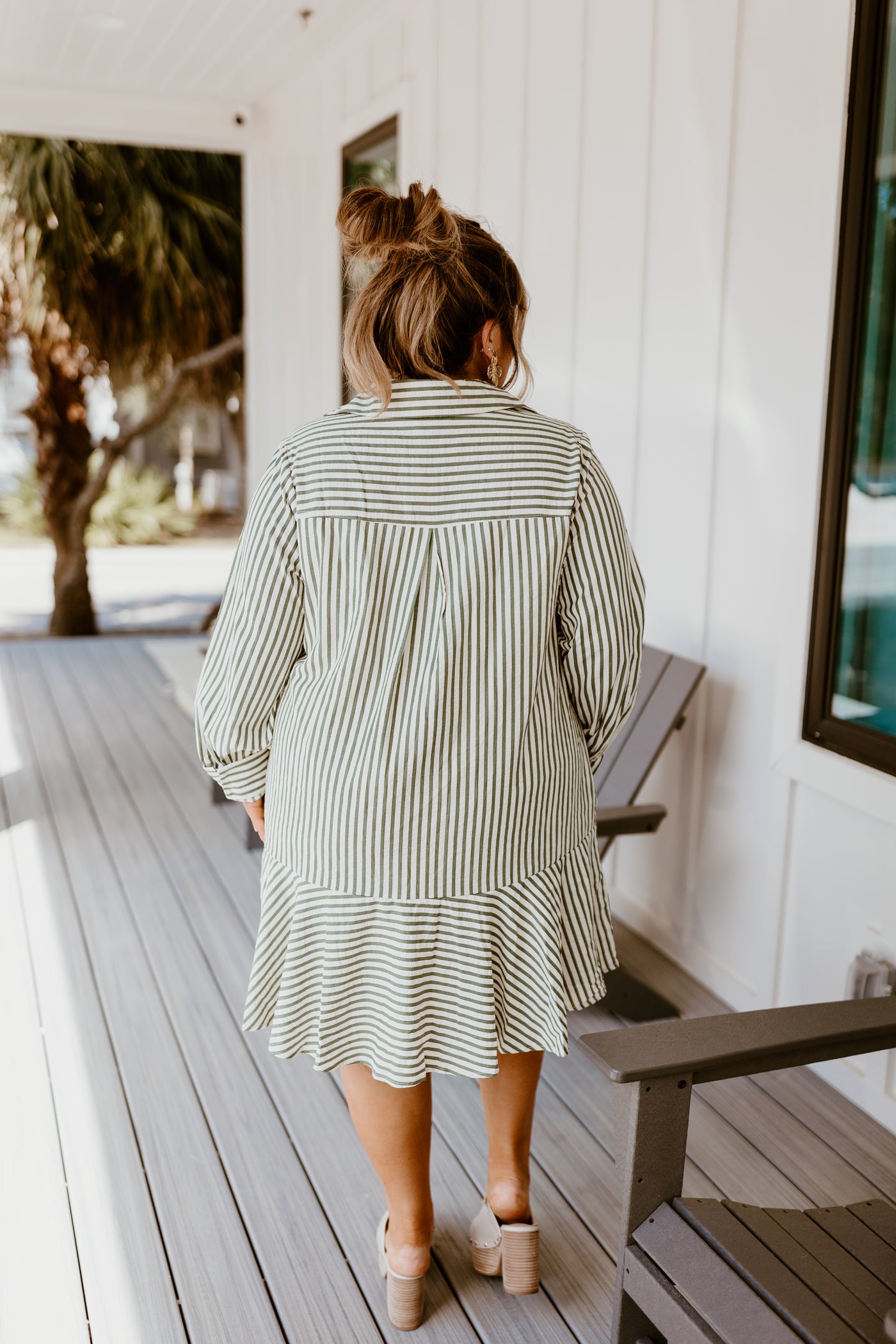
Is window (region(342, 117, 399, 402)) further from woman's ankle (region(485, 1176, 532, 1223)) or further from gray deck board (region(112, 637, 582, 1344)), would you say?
woman's ankle (region(485, 1176, 532, 1223))

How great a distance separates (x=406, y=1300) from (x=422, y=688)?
3.31 feet

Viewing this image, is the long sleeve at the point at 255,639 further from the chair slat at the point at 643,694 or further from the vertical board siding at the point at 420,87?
the vertical board siding at the point at 420,87

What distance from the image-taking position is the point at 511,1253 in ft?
6.26

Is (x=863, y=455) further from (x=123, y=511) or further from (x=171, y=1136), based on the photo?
(x=123, y=511)

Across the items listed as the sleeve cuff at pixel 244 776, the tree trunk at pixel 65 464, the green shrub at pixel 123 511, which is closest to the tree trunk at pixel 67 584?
the tree trunk at pixel 65 464

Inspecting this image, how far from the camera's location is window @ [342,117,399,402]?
507 centimetres

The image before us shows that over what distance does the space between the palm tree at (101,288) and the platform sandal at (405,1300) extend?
6979mm

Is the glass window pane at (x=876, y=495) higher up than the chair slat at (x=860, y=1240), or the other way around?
the glass window pane at (x=876, y=495)

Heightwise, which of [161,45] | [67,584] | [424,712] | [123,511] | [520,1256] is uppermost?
[161,45]

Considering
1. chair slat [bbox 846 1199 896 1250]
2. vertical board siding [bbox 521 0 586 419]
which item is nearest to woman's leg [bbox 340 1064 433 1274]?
chair slat [bbox 846 1199 896 1250]

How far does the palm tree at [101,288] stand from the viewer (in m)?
7.43

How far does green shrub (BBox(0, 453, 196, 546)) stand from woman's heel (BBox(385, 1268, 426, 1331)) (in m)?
7.17

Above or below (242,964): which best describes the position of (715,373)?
above

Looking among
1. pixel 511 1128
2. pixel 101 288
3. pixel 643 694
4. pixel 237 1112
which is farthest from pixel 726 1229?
pixel 101 288
